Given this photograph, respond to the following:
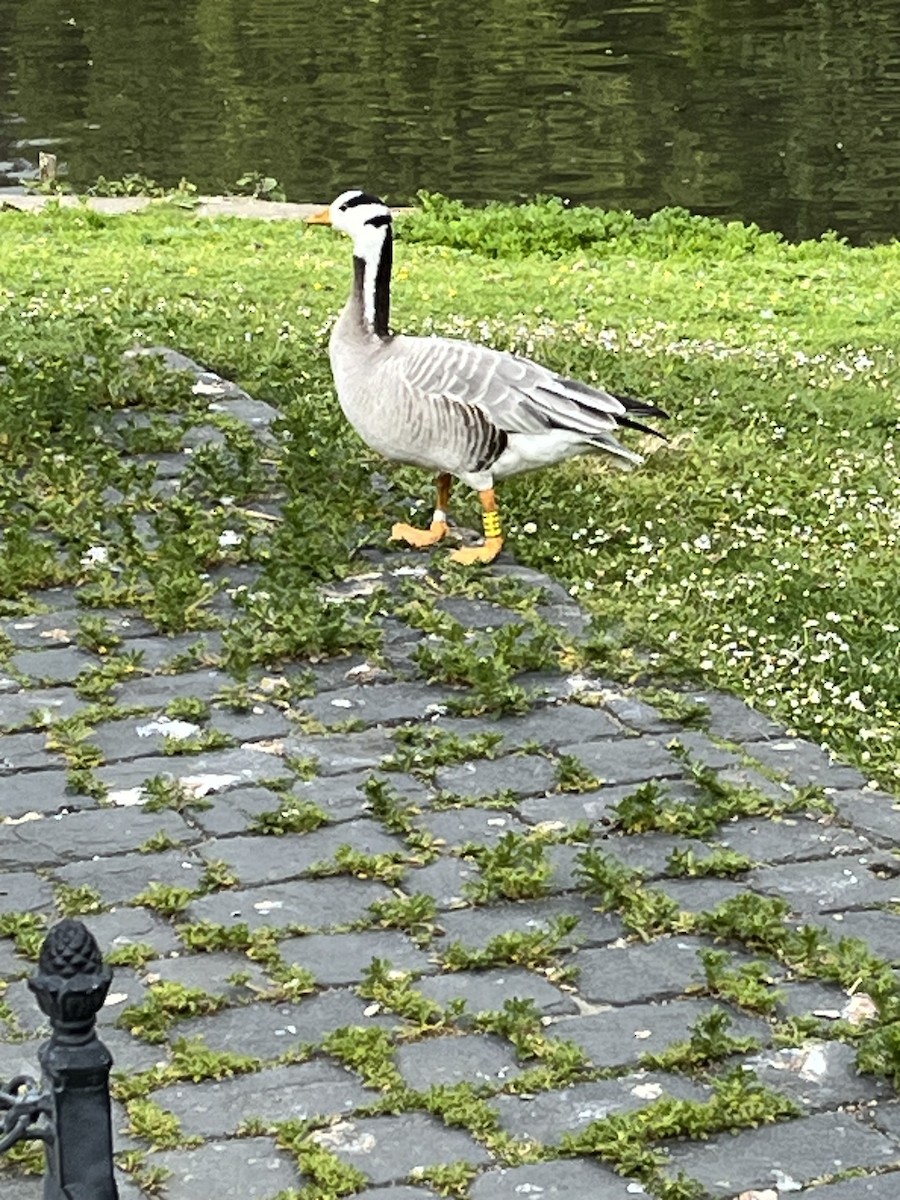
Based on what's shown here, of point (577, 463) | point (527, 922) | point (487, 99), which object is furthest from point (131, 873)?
point (487, 99)

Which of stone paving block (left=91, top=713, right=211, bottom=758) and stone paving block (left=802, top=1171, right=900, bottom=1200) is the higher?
stone paving block (left=91, top=713, right=211, bottom=758)

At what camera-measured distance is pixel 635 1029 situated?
16.6ft

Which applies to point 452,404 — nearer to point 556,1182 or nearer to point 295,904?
point 295,904

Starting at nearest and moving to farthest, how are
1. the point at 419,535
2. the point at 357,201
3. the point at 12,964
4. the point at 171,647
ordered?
the point at 12,964 < the point at 171,647 < the point at 419,535 < the point at 357,201

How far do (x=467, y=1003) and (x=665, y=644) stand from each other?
2.58 m

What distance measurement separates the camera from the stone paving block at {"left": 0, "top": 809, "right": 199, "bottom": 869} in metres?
5.89

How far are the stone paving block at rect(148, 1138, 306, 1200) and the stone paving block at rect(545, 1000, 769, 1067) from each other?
78 cm

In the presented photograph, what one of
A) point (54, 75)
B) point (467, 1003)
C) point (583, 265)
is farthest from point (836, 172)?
point (467, 1003)

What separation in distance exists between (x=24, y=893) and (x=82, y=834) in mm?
393

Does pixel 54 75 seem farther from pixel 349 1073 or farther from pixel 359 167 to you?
pixel 349 1073

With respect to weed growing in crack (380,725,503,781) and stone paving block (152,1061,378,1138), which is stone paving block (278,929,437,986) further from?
weed growing in crack (380,725,503,781)

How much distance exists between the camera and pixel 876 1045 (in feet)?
16.1

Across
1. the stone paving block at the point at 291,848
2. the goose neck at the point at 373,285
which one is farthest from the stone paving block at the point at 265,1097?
the goose neck at the point at 373,285

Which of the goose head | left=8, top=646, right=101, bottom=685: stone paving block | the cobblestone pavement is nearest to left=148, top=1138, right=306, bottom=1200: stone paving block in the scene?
the cobblestone pavement
